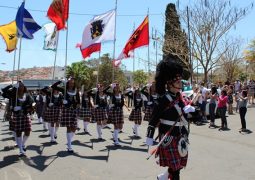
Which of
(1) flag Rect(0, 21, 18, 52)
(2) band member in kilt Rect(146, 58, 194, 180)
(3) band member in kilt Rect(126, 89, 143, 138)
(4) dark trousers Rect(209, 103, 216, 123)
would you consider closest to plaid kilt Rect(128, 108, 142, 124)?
(3) band member in kilt Rect(126, 89, 143, 138)

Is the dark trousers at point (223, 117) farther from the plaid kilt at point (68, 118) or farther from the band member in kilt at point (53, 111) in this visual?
the plaid kilt at point (68, 118)

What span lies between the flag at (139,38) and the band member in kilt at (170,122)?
763cm

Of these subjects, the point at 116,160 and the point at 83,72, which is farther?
the point at 83,72

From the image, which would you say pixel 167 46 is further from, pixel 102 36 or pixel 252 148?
pixel 252 148

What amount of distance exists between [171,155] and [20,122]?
5124 millimetres

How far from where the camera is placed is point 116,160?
8773 mm

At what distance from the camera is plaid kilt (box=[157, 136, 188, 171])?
547 cm

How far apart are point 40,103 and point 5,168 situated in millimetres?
10747

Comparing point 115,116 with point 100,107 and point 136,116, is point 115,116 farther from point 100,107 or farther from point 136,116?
point 100,107

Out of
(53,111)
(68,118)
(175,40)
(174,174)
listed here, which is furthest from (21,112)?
(175,40)

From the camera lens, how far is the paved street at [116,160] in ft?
23.9

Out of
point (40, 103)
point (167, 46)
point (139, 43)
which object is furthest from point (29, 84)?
point (139, 43)

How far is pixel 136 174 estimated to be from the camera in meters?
7.34

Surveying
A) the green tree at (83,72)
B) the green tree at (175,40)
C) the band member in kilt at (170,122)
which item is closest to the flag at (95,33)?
the band member in kilt at (170,122)
